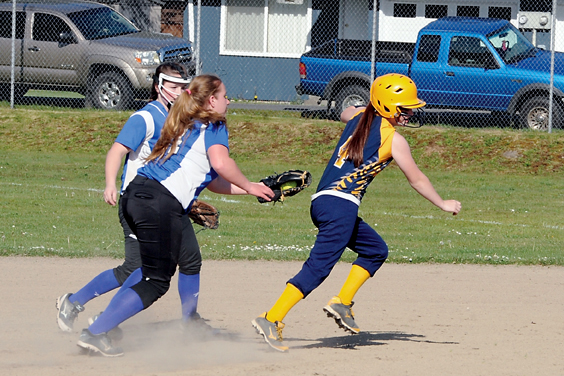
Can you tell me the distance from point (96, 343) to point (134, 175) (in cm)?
108

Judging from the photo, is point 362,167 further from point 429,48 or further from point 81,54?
point 81,54

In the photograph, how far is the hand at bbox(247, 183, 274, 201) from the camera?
5.21 metres

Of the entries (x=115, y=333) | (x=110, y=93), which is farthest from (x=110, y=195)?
(x=110, y=93)

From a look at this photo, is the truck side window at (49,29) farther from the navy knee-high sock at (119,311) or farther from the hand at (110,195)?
the navy knee-high sock at (119,311)

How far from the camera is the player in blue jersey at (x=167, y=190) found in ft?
16.4

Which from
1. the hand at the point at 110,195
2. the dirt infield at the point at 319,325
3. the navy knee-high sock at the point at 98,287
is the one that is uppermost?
the hand at the point at 110,195

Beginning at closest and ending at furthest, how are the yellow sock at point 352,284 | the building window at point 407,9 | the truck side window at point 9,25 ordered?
the yellow sock at point 352,284 < the truck side window at point 9,25 < the building window at point 407,9

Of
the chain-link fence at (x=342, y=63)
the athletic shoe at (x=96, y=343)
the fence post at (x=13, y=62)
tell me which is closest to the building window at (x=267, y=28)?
the chain-link fence at (x=342, y=63)

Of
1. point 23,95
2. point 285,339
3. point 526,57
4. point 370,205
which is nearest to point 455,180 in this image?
point 370,205

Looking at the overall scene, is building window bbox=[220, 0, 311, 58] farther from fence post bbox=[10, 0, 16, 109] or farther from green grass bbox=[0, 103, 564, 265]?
fence post bbox=[10, 0, 16, 109]

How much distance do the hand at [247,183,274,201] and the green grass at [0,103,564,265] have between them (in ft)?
10.8

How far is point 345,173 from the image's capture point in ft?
17.6

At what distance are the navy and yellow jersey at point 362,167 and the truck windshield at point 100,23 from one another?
12379 mm

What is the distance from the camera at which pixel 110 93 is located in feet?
54.5
